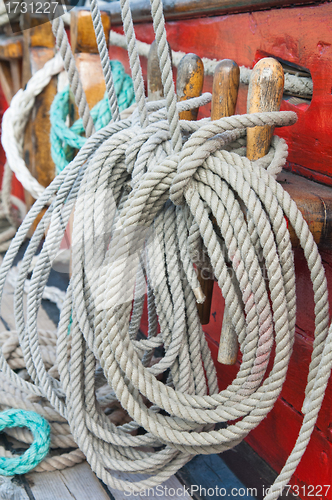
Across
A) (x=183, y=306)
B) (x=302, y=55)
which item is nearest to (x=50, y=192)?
(x=183, y=306)

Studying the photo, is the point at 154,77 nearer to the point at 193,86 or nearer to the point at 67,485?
the point at 193,86

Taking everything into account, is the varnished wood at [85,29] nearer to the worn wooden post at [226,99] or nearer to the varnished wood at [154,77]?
the varnished wood at [154,77]

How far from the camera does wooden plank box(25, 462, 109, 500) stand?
1.22 metres

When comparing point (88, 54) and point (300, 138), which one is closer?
point (300, 138)

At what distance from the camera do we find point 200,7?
58.2 inches

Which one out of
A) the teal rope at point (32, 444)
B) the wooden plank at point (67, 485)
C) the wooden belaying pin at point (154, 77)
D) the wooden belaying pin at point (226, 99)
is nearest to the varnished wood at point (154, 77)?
the wooden belaying pin at point (154, 77)

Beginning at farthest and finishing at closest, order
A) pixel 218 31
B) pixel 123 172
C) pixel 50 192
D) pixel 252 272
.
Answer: pixel 218 31, pixel 50 192, pixel 123 172, pixel 252 272

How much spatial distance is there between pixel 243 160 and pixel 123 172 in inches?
12.5

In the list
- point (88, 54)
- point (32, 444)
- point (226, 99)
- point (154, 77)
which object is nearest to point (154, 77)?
point (154, 77)

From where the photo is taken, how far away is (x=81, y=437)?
111cm

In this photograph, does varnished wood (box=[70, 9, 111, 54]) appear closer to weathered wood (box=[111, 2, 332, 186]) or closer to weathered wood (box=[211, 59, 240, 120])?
weathered wood (box=[111, 2, 332, 186])

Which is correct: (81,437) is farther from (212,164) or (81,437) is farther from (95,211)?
(212,164)

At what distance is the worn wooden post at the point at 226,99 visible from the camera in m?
1.00

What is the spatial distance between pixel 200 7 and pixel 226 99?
650 mm
